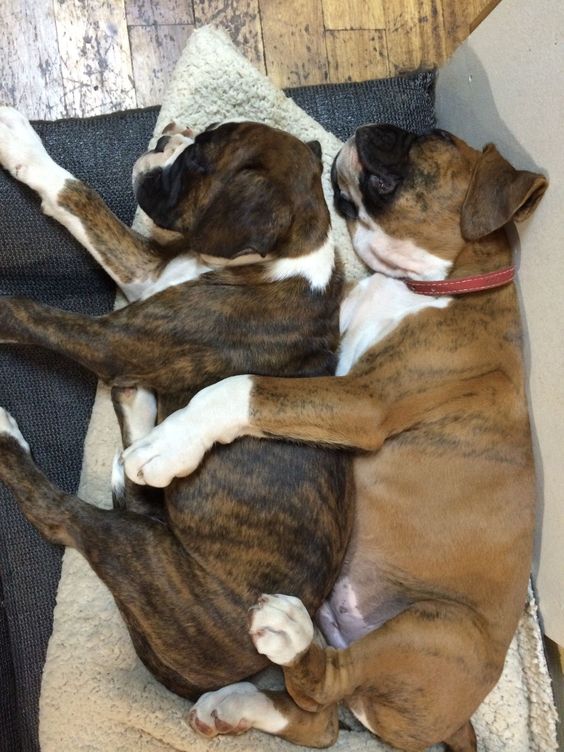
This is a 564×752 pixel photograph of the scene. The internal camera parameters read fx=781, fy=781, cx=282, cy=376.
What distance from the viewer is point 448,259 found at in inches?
99.5

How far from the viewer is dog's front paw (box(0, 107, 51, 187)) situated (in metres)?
2.42

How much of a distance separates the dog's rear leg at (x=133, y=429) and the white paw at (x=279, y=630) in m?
0.53

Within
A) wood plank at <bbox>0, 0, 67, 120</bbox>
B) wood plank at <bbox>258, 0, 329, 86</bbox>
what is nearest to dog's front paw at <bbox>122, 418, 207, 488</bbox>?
wood plank at <bbox>0, 0, 67, 120</bbox>

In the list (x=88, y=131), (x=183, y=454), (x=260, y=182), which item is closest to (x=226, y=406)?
(x=183, y=454)

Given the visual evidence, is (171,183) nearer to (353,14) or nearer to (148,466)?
(148,466)

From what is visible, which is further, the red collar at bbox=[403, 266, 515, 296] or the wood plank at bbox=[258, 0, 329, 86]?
the wood plank at bbox=[258, 0, 329, 86]

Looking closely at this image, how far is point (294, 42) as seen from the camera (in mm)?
3215

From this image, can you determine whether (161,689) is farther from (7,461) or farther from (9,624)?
(7,461)

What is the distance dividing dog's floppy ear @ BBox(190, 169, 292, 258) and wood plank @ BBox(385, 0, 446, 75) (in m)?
1.42

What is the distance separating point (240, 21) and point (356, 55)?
0.50m

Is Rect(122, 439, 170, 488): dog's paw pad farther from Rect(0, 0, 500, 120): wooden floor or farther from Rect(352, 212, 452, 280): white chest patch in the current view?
Rect(0, 0, 500, 120): wooden floor

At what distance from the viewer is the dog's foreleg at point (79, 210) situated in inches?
96.0

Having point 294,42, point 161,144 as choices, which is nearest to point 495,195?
point 161,144

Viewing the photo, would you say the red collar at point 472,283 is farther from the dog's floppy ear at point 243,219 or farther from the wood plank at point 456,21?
the wood plank at point 456,21
